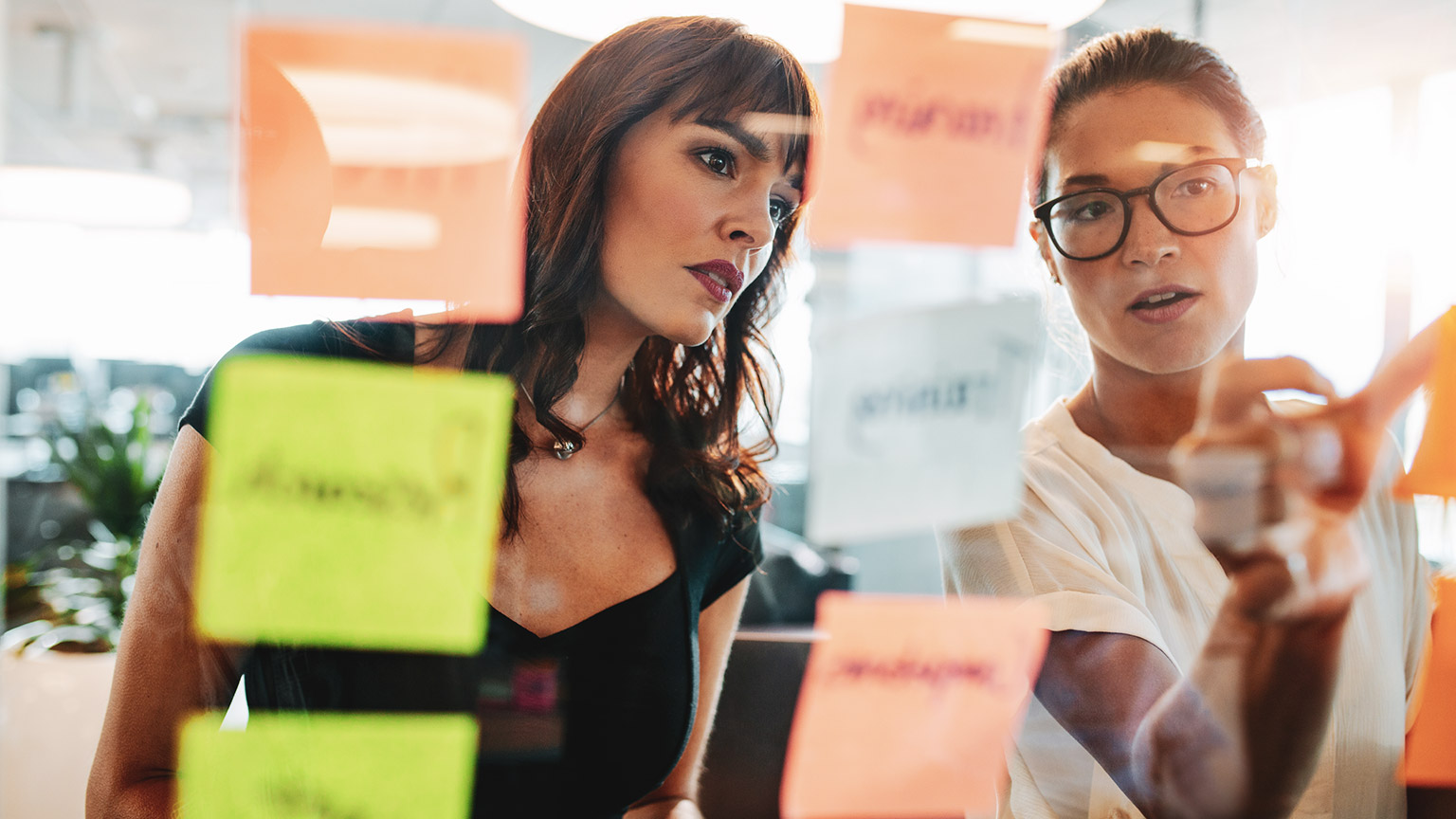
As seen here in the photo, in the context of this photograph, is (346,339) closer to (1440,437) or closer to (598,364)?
(598,364)

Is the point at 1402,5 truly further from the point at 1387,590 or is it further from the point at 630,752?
the point at 630,752

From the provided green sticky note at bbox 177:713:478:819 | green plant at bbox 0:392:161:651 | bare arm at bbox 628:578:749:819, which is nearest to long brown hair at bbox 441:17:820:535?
green sticky note at bbox 177:713:478:819

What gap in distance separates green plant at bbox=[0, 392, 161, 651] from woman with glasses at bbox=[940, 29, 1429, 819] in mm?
1249

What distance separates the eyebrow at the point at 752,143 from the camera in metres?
0.51

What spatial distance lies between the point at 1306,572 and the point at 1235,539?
3cm

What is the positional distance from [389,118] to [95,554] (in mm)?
1292

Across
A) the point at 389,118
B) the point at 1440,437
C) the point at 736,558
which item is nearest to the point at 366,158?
the point at 389,118

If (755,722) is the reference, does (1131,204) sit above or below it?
above

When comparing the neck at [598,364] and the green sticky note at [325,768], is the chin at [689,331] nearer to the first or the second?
the neck at [598,364]

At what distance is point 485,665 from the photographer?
509 mm

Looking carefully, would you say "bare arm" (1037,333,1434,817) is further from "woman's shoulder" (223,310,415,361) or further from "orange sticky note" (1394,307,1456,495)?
"woman's shoulder" (223,310,415,361)

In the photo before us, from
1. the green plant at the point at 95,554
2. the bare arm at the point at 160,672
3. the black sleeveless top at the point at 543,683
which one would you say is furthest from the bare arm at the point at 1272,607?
the green plant at the point at 95,554

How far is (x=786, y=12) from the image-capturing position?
0.54 m

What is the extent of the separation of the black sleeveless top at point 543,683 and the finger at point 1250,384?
0.40 meters
